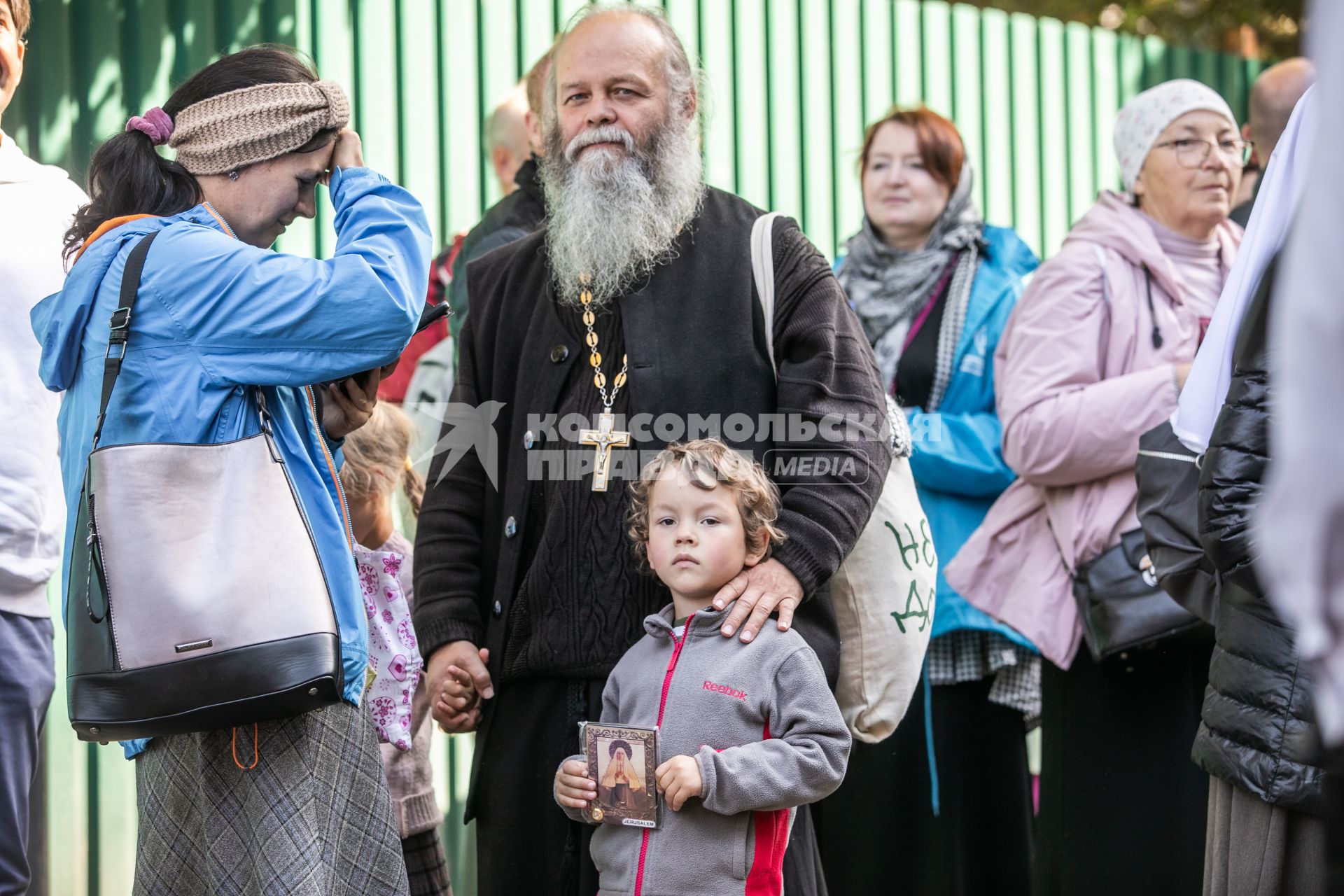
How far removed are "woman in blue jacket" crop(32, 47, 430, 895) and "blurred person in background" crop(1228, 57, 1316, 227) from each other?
3713 mm

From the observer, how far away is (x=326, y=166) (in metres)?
2.78

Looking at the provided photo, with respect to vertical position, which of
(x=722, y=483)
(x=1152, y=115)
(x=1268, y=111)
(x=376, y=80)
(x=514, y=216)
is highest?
(x=376, y=80)

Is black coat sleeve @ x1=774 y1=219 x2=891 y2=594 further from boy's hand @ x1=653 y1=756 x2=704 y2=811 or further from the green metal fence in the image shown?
the green metal fence

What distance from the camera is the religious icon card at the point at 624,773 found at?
2797 millimetres

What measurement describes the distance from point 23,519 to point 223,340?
3.47 ft

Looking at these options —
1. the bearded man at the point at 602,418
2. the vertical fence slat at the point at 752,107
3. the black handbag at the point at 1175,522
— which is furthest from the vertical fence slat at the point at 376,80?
the black handbag at the point at 1175,522

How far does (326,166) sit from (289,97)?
16cm

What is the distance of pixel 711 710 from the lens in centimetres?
284

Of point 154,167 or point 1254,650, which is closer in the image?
point 1254,650

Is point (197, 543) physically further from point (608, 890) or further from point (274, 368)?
point (608, 890)

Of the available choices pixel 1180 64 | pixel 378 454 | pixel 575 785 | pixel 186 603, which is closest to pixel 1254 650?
pixel 575 785

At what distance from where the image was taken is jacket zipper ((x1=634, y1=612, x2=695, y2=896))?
281 cm

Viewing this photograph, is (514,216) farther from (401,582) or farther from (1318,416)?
(1318,416)

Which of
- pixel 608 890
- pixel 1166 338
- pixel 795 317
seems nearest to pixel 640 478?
pixel 795 317
